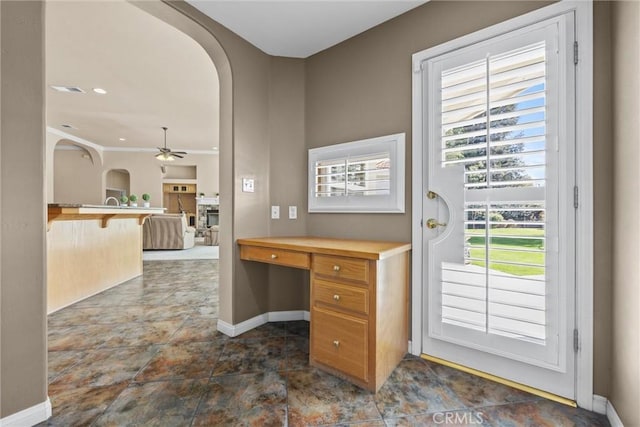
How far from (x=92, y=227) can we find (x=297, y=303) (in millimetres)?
2837

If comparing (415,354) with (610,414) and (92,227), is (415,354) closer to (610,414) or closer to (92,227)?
(610,414)

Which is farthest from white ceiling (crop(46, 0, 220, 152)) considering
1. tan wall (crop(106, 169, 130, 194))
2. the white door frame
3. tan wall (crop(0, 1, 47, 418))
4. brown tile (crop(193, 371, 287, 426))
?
tan wall (crop(106, 169, 130, 194))

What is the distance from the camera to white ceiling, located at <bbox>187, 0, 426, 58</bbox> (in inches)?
75.7

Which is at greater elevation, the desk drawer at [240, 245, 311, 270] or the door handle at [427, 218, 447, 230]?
the door handle at [427, 218, 447, 230]

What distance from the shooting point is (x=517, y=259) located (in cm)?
154

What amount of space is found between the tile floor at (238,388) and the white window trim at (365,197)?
109cm

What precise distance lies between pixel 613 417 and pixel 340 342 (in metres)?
1.33

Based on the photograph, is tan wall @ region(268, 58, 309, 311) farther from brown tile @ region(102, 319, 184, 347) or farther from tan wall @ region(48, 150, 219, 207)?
tan wall @ region(48, 150, 219, 207)

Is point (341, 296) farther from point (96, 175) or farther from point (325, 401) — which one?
point (96, 175)

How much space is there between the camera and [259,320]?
8.04 feet

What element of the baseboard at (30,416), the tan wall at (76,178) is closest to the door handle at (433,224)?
the baseboard at (30,416)

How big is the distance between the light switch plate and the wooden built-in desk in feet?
2.38

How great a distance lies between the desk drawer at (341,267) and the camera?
1539mm

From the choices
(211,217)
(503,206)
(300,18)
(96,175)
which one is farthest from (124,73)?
(211,217)
